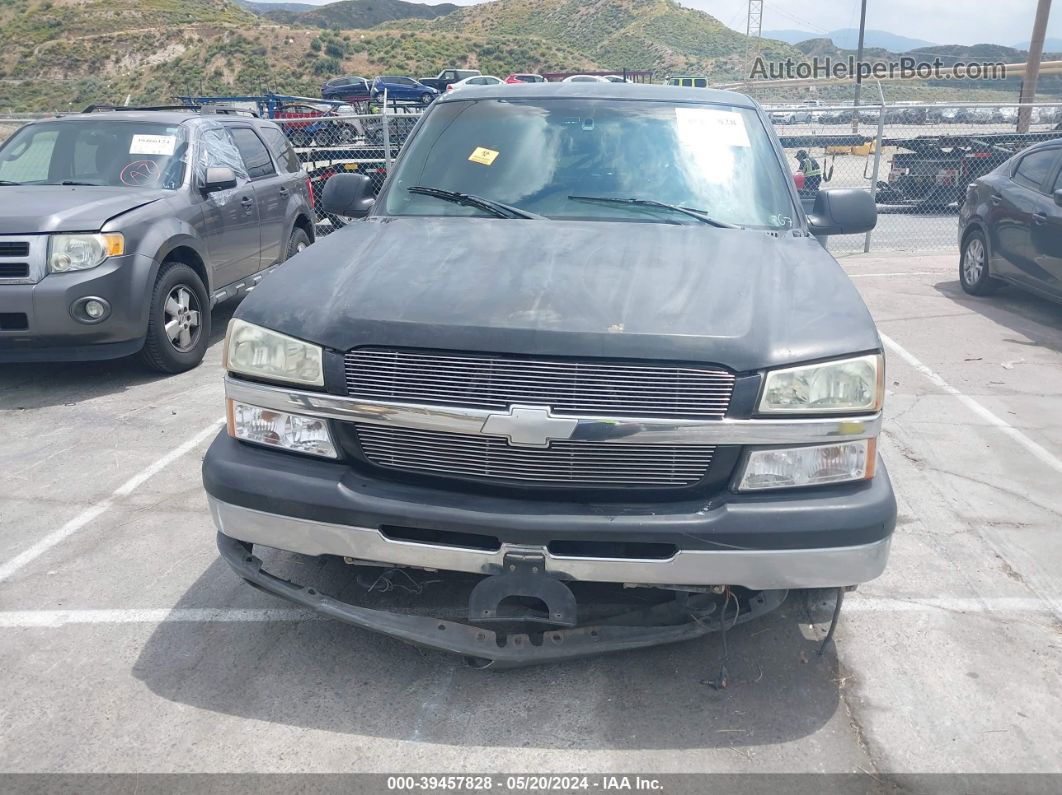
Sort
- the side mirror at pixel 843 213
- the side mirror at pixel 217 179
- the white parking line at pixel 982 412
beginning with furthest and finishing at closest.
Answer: the side mirror at pixel 217 179 < the white parking line at pixel 982 412 < the side mirror at pixel 843 213

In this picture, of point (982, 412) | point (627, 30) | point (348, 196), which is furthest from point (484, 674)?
point (627, 30)

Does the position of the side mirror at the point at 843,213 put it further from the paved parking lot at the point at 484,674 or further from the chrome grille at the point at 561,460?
the chrome grille at the point at 561,460

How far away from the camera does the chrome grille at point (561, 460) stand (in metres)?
2.71

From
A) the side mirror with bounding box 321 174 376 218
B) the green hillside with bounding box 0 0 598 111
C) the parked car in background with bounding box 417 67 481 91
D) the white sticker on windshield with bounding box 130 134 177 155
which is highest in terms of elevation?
the green hillside with bounding box 0 0 598 111

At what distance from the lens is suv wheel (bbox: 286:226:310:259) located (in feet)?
29.5

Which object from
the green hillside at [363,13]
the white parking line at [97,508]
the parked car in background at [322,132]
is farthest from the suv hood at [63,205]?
the green hillside at [363,13]

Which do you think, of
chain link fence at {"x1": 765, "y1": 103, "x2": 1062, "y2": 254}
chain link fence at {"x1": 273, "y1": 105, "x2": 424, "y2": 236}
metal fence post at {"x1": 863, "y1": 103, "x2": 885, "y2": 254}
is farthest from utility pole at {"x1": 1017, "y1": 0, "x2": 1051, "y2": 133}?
chain link fence at {"x1": 273, "y1": 105, "x2": 424, "y2": 236}

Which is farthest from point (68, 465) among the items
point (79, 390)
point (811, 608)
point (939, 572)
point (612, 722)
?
point (939, 572)

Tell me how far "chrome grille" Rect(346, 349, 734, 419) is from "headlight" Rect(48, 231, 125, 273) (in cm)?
428

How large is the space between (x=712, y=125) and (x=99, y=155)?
5.17 metres

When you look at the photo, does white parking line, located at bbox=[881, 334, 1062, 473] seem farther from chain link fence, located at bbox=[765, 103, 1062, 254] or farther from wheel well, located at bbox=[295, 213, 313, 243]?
chain link fence, located at bbox=[765, 103, 1062, 254]

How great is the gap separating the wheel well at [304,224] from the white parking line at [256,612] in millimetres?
6193

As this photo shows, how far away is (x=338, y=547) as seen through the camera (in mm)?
2822

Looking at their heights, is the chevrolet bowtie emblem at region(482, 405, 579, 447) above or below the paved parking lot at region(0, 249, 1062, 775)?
above
